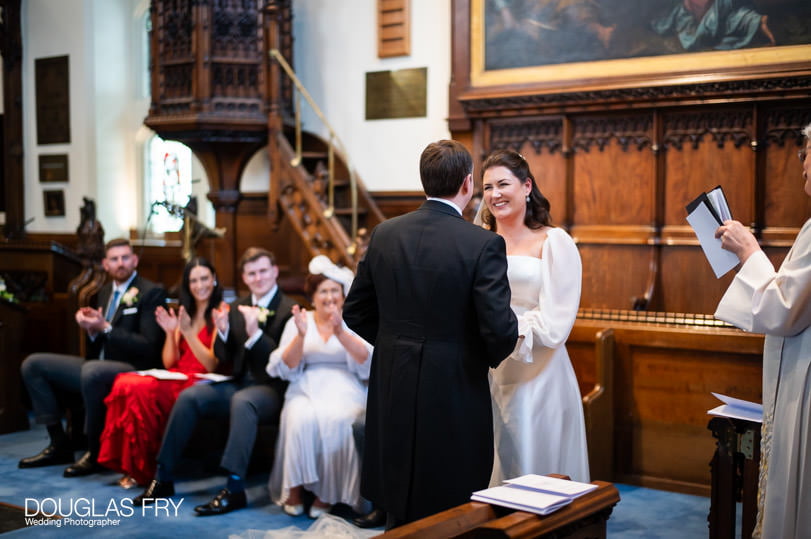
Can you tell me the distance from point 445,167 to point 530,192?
906mm

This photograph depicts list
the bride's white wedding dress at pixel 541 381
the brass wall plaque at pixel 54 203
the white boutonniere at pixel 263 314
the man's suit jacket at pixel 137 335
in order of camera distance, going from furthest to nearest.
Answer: the brass wall plaque at pixel 54 203, the man's suit jacket at pixel 137 335, the white boutonniere at pixel 263 314, the bride's white wedding dress at pixel 541 381

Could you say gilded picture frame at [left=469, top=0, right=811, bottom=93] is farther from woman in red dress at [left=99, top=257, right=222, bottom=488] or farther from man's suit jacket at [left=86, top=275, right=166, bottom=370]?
man's suit jacket at [left=86, top=275, right=166, bottom=370]

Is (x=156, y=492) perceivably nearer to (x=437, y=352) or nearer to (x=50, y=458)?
(x=50, y=458)

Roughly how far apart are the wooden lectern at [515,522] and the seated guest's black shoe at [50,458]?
429 cm

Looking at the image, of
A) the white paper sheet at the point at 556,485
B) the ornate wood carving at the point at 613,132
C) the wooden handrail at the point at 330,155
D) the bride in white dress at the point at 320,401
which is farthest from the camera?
the wooden handrail at the point at 330,155

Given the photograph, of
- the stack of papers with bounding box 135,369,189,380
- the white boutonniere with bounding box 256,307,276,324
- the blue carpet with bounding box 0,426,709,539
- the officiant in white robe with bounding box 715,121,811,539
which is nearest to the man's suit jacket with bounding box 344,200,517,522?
the officiant in white robe with bounding box 715,121,811,539

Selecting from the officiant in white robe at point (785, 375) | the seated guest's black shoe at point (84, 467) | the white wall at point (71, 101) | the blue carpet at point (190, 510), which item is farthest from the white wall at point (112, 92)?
the officiant in white robe at point (785, 375)

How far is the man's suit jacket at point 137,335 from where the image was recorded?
18.9ft

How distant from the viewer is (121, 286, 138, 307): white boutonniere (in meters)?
5.82

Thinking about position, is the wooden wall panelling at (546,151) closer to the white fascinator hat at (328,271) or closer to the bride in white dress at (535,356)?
the white fascinator hat at (328,271)

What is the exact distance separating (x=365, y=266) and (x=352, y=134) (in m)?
5.96

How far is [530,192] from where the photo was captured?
3816 millimetres

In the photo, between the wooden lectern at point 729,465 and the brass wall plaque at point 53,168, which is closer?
the wooden lectern at point 729,465

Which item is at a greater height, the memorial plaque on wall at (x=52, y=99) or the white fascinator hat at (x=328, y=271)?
the memorial plaque on wall at (x=52, y=99)
